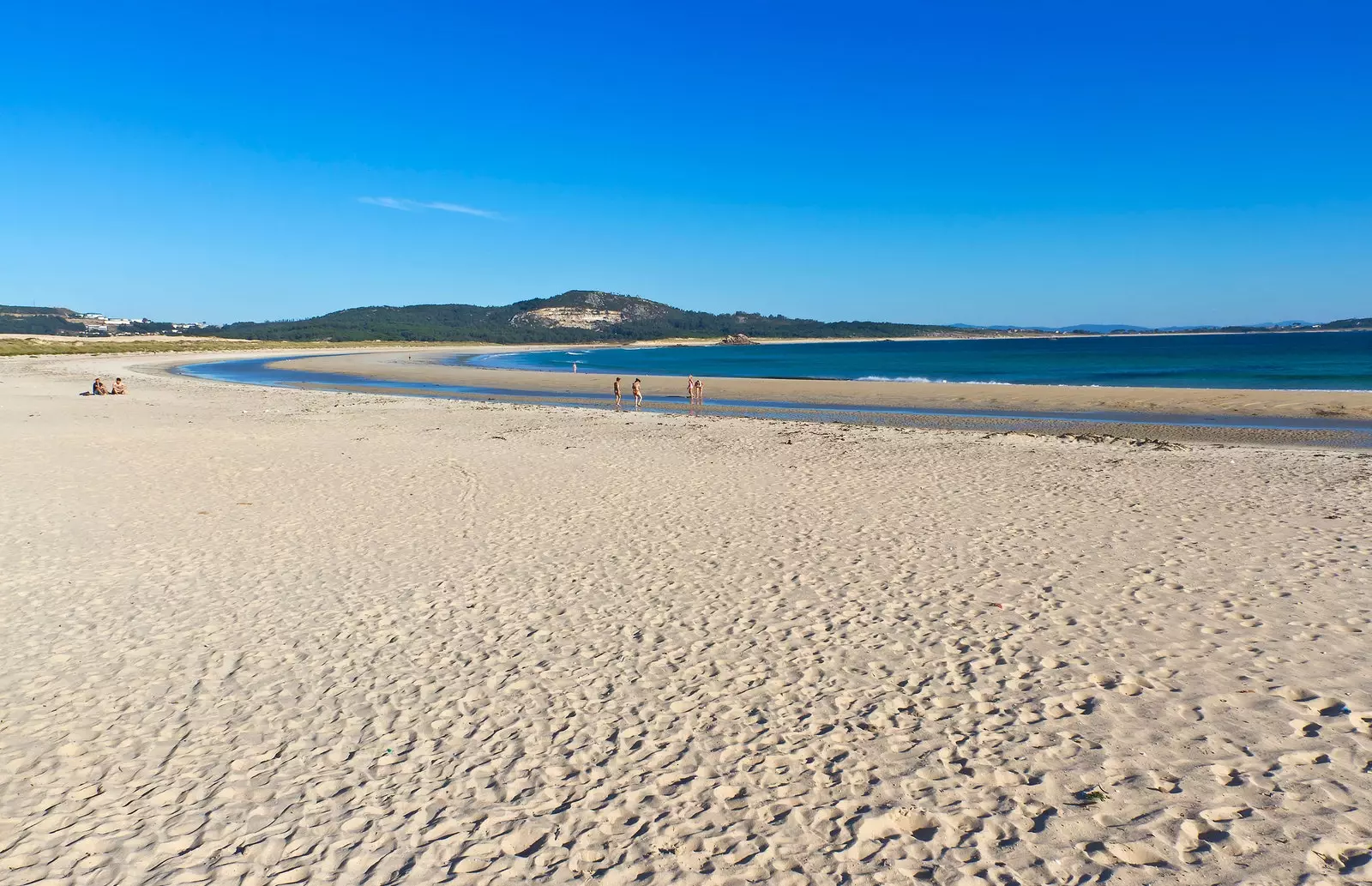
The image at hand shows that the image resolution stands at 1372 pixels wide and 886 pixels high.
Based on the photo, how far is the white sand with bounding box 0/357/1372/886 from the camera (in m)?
4.19

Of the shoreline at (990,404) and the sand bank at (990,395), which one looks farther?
the sand bank at (990,395)

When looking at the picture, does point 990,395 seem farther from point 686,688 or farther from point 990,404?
point 686,688

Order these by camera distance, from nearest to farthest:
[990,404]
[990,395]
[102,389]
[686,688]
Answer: [686,688] < [102,389] < [990,404] < [990,395]

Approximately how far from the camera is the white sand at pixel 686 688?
419 centimetres

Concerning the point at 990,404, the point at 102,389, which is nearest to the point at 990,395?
the point at 990,404

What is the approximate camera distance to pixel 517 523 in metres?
11.3

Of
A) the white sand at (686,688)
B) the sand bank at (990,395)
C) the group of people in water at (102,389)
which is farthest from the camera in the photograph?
the group of people in water at (102,389)

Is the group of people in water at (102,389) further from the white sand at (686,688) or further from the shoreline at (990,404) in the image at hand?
the white sand at (686,688)

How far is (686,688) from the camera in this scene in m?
6.02

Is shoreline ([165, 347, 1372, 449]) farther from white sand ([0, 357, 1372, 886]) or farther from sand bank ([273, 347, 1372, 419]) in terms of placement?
white sand ([0, 357, 1372, 886])

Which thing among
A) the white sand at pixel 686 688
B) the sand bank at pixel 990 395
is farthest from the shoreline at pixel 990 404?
the white sand at pixel 686 688

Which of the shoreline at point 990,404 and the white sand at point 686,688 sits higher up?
the shoreline at point 990,404

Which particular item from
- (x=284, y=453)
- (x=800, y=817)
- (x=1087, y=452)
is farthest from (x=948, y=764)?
(x=284, y=453)

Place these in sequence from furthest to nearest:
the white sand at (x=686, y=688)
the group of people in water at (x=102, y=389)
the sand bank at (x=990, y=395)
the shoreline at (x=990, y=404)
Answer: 1. the group of people in water at (x=102, y=389)
2. the sand bank at (x=990, y=395)
3. the shoreline at (x=990, y=404)
4. the white sand at (x=686, y=688)
